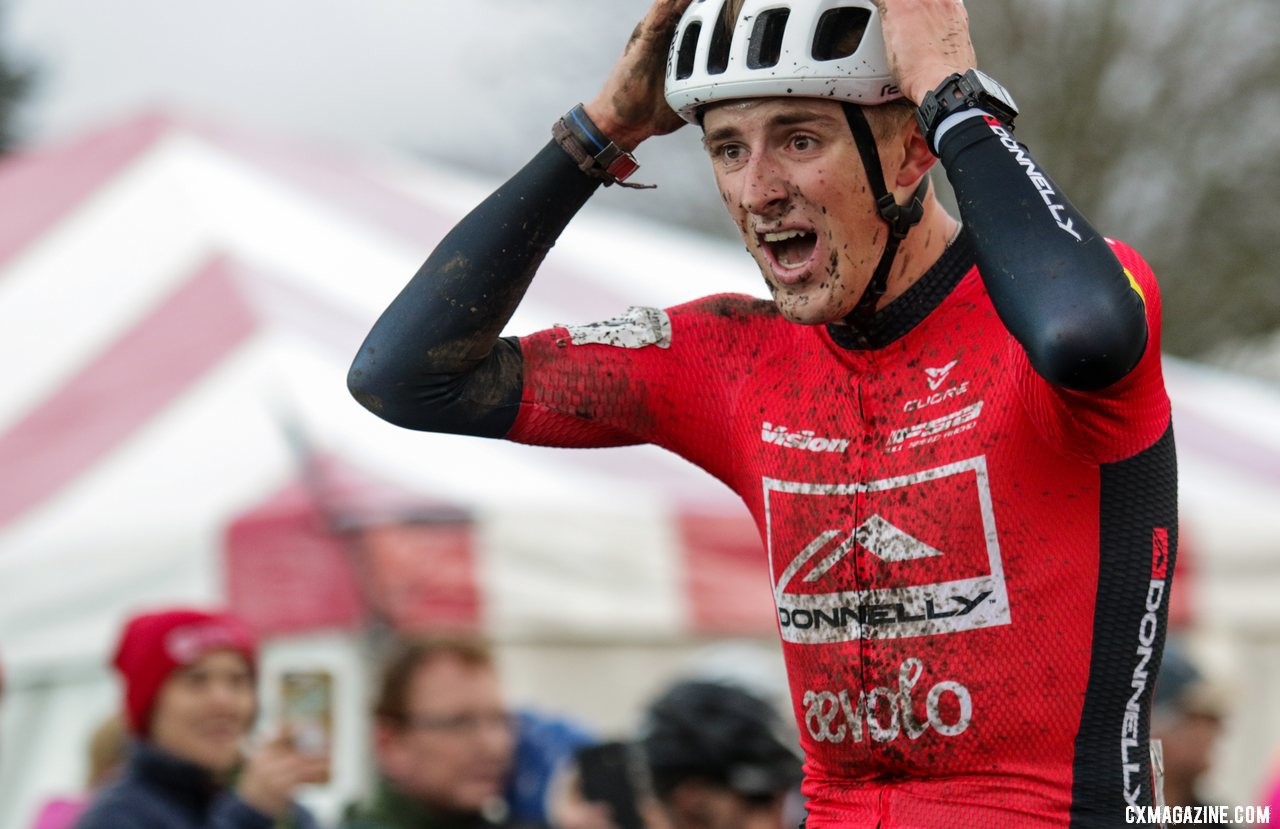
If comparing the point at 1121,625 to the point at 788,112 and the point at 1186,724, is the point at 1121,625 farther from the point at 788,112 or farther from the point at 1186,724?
the point at 1186,724

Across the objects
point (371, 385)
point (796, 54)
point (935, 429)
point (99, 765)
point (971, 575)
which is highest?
point (796, 54)

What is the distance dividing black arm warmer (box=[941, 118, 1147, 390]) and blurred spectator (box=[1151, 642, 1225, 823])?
3.27m

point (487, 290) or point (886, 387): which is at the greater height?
point (487, 290)

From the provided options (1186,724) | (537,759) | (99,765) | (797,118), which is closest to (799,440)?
(797,118)

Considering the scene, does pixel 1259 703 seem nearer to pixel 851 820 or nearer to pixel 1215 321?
pixel 851 820

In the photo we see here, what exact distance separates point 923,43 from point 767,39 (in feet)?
0.74

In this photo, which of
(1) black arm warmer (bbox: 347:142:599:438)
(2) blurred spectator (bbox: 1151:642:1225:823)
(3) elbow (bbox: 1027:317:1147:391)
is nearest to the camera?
(3) elbow (bbox: 1027:317:1147:391)

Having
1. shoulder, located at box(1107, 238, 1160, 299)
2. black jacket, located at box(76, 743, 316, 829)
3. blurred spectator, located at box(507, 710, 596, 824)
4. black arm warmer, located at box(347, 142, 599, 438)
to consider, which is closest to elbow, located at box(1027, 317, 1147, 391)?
shoulder, located at box(1107, 238, 1160, 299)

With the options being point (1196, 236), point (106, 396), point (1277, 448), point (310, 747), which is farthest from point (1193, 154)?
point (310, 747)

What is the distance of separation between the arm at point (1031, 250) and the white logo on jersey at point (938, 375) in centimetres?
18

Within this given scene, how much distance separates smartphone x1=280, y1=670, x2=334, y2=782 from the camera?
435 cm

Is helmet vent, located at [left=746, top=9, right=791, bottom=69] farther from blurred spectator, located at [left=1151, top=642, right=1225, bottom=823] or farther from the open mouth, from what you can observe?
blurred spectator, located at [left=1151, top=642, right=1225, bottom=823]

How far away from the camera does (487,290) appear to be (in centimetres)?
284

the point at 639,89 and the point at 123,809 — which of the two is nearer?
the point at 639,89
